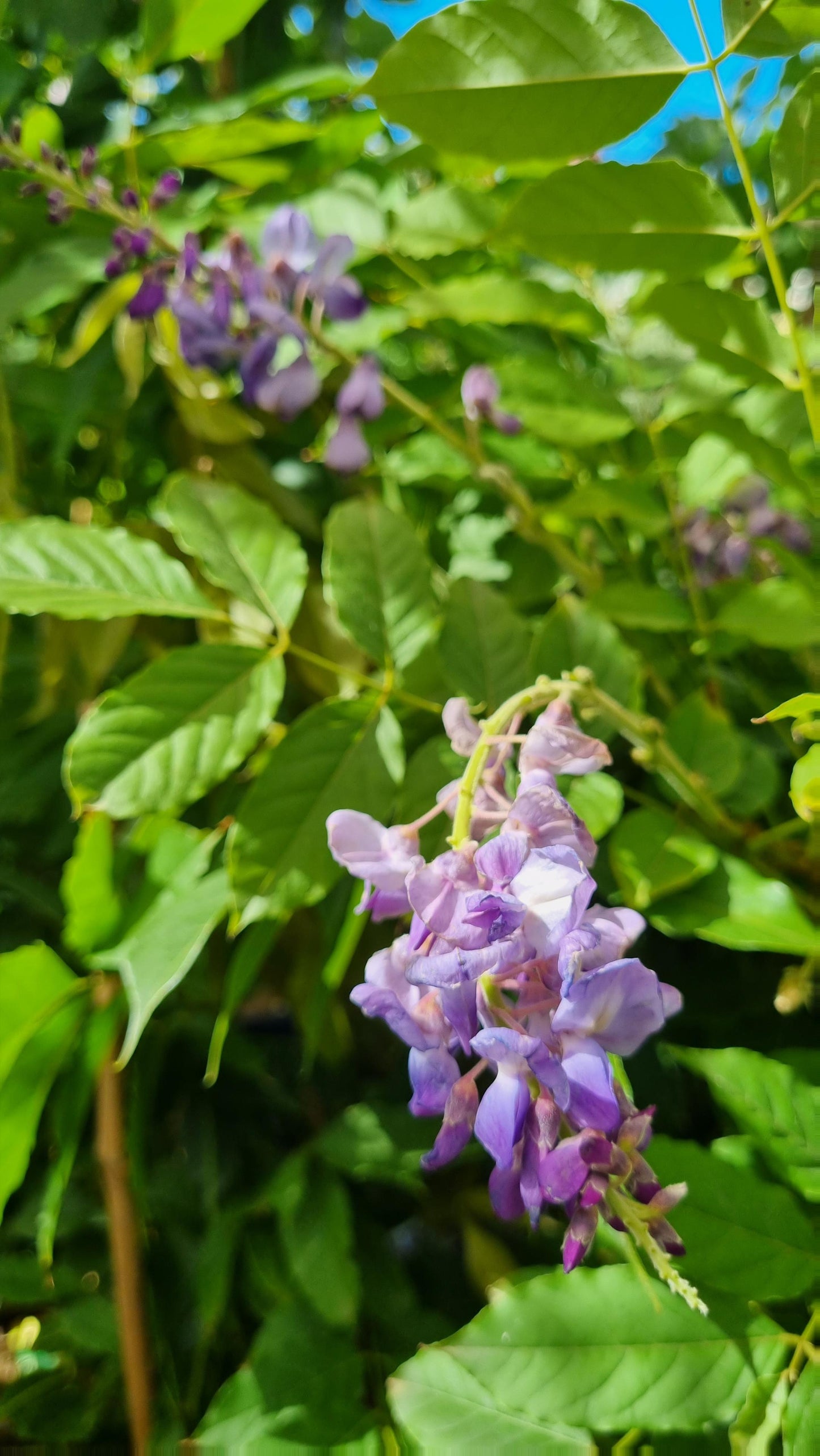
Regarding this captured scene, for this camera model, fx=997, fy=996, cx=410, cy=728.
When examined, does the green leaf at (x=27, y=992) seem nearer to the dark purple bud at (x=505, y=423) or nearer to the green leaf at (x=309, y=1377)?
the green leaf at (x=309, y=1377)

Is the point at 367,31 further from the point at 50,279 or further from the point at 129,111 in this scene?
the point at 50,279

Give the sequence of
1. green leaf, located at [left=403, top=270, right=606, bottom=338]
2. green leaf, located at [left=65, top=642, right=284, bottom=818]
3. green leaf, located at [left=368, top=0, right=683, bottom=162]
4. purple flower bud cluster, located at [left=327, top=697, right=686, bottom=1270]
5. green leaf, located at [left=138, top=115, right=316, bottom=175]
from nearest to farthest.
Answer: purple flower bud cluster, located at [left=327, top=697, right=686, bottom=1270] → green leaf, located at [left=368, top=0, right=683, bottom=162] → green leaf, located at [left=65, top=642, right=284, bottom=818] → green leaf, located at [left=403, top=270, right=606, bottom=338] → green leaf, located at [left=138, top=115, right=316, bottom=175]

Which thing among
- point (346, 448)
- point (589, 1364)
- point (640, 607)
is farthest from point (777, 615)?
point (589, 1364)

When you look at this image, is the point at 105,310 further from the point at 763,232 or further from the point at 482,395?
the point at 763,232

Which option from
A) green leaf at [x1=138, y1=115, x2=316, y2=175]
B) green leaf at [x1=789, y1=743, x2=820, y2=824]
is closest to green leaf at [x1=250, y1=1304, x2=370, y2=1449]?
green leaf at [x1=789, y1=743, x2=820, y2=824]

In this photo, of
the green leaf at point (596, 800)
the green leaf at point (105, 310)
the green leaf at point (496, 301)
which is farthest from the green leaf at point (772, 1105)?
the green leaf at point (105, 310)

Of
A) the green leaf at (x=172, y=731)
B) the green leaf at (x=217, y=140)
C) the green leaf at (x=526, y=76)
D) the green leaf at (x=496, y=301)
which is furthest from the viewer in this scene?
the green leaf at (x=217, y=140)

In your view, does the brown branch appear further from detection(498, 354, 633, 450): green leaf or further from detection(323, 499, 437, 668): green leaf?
detection(498, 354, 633, 450): green leaf
